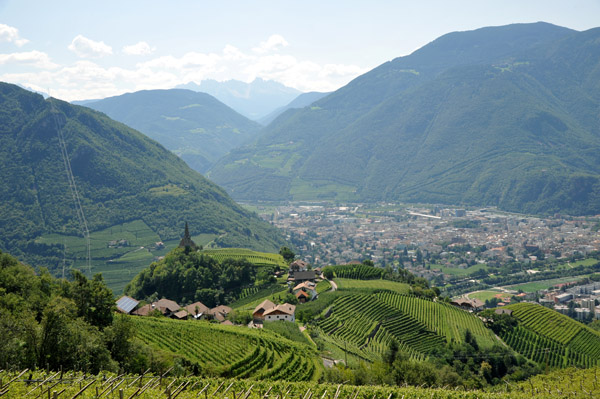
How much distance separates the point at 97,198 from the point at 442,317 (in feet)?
312

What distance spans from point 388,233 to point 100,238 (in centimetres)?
9568

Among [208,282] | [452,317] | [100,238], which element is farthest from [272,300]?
[100,238]

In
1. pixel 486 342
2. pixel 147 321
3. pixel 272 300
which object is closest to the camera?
pixel 147 321

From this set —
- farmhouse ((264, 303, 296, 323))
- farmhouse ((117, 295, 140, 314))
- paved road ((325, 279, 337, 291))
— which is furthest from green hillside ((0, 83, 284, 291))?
farmhouse ((264, 303, 296, 323))

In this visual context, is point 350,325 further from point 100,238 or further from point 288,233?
point 288,233

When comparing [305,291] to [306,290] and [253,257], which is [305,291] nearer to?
[306,290]

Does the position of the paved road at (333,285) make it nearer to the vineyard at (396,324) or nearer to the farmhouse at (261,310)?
the vineyard at (396,324)

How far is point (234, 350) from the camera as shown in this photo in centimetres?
3375

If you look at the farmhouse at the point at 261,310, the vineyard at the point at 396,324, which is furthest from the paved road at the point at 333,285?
the farmhouse at the point at 261,310

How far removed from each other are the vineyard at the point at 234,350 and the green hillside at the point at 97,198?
52.8 metres

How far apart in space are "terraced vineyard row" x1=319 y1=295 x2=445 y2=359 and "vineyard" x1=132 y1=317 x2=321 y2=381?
1120cm

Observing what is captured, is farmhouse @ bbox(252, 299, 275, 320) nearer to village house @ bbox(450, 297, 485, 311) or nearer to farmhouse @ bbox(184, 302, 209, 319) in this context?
farmhouse @ bbox(184, 302, 209, 319)

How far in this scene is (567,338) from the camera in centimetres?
6159

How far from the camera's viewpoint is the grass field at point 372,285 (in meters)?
66.3
